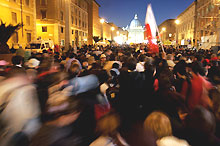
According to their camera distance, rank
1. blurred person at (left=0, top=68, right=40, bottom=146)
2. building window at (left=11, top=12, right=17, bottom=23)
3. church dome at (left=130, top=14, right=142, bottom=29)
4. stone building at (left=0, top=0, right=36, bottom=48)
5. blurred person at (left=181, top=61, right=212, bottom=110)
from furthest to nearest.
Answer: church dome at (left=130, top=14, right=142, bottom=29), building window at (left=11, top=12, right=17, bottom=23), stone building at (left=0, top=0, right=36, bottom=48), blurred person at (left=181, top=61, right=212, bottom=110), blurred person at (left=0, top=68, right=40, bottom=146)

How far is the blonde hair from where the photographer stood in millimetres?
2756

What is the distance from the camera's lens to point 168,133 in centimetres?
275

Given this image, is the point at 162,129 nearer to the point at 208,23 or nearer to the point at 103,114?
the point at 103,114

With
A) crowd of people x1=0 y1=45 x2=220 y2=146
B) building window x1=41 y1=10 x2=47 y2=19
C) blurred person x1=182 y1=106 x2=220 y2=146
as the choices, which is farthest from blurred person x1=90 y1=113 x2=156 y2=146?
building window x1=41 y1=10 x2=47 y2=19

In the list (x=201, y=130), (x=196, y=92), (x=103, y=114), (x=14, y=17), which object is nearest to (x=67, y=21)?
(x=14, y=17)

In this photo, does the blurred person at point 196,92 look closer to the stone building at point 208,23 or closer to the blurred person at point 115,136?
the blurred person at point 115,136

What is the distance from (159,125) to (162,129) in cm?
6

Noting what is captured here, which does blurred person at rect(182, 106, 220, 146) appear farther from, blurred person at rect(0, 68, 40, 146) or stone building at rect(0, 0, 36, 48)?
stone building at rect(0, 0, 36, 48)

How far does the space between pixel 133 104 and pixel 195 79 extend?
1.27 metres

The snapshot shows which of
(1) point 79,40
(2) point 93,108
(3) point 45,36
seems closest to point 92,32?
(1) point 79,40

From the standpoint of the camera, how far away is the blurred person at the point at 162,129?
262 centimetres

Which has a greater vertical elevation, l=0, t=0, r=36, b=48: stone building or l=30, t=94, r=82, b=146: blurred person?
l=0, t=0, r=36, b=48: stone building

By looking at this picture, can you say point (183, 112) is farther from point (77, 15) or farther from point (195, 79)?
point (77, 15)

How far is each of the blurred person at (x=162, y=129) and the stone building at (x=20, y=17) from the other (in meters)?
29.7
